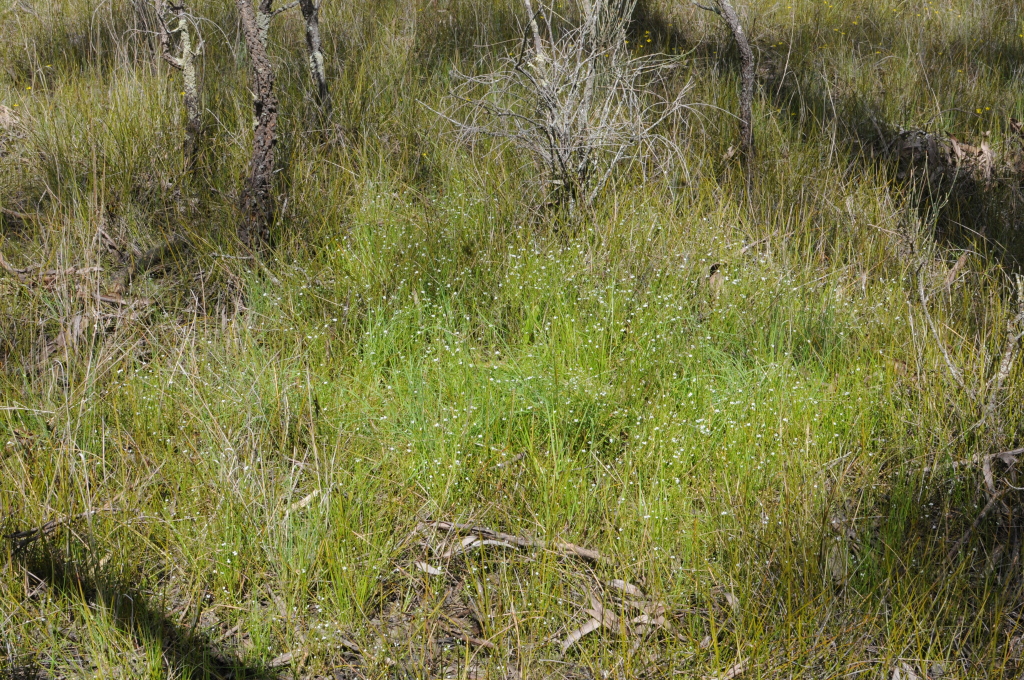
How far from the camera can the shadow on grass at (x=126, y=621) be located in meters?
2.11

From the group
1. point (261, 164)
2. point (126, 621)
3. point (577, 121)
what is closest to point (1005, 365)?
point (577, 121)

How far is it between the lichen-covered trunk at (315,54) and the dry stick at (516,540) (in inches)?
112

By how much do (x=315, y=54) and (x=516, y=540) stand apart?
10.8 ft

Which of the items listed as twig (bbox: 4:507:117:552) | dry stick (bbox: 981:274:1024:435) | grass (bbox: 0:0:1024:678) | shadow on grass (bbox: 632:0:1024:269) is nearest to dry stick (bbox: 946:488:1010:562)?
grass (bbox: 0:0:1024:678)

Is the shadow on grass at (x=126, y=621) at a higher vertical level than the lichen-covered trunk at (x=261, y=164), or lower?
lower

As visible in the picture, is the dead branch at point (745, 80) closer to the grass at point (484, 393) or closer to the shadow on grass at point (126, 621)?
the grass at point (484, 393)

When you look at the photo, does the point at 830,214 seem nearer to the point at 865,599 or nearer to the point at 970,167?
the point at 970,167

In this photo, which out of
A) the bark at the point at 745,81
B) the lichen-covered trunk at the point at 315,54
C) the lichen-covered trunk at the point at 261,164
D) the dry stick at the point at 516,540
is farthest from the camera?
the lichen-covered trunk at the point at 315,54

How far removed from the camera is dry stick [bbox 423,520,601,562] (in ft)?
8.00

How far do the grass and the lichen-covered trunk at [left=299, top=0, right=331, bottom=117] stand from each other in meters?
0.11

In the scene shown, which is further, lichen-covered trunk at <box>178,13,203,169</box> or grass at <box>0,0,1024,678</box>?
lichen-covered trunk at <box>178,13,203,169</box>

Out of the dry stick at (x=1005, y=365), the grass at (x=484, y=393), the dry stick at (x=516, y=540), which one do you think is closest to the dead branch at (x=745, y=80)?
the grass at (x=484, y=393)

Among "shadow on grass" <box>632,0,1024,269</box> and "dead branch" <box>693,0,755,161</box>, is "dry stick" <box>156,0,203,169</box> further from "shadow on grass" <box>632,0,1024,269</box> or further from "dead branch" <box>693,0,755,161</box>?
"shadow on grass" <box>632,0,1024,269</box>

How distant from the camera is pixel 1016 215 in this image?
418 cm
